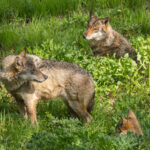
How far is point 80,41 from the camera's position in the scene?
977 cm

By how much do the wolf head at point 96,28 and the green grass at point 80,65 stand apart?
0.26 m

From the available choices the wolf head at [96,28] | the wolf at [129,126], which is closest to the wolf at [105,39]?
the wolf head at [96,28]

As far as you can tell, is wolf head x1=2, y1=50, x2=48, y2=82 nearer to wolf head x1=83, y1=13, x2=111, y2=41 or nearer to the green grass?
the green grass

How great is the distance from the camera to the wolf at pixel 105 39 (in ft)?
32.4

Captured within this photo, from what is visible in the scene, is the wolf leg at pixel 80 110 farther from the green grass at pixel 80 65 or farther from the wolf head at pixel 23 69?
the wolf head at pixel 23 69

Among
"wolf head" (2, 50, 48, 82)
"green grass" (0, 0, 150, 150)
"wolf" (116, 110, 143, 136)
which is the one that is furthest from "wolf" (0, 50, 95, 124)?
"wolf" (116, 110, 143, 136)

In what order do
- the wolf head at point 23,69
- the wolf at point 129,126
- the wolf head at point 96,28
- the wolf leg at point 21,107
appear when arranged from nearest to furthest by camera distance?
the wolf at point 129,126 → the wolf head at point 23,69 → the wolf leg at point 21,107 → the wolf head at point 96,28

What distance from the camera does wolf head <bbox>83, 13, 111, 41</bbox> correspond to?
9.84 m

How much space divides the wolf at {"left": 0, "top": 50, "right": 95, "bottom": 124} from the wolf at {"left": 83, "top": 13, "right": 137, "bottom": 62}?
306cm

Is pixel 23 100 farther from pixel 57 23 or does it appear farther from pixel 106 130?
pixel 57 23

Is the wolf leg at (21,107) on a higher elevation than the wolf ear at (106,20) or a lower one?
lower

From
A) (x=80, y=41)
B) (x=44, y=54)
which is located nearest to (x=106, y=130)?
(x=44, y=54)

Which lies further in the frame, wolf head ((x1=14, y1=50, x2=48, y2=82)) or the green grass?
wolf head ((x1=14, y1=50, x2=48, y2=82))

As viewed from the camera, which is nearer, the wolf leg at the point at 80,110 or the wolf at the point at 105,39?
the wolf leg at the point at 80,110
